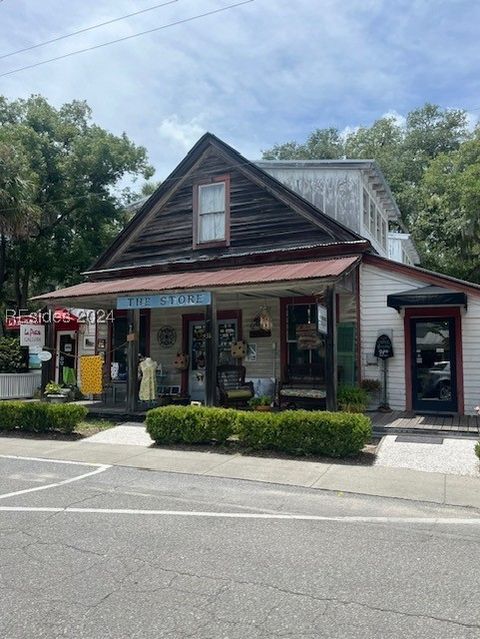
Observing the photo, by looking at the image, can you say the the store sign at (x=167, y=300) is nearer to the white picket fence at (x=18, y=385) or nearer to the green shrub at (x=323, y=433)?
the green shrub at (x=323, y=433)

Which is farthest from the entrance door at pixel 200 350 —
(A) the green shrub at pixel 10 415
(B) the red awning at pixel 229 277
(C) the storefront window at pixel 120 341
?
(A) the green shrub at pixel 10 415

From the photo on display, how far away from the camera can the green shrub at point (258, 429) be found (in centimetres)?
952

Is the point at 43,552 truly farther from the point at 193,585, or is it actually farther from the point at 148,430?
the point at 148,430

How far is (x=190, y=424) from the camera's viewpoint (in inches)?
403

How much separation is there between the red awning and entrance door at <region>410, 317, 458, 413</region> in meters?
2.43

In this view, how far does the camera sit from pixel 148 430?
10703 mm

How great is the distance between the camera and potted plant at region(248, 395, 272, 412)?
41.8 ft

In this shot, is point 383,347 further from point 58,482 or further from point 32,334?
point 32,334

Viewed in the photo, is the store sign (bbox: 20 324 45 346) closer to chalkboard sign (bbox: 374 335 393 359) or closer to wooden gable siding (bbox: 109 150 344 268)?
wooden gable siding (bbox: 109 150 344 268)

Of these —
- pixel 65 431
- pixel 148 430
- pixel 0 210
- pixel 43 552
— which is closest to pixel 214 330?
pixel 148 430

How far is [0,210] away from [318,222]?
11.0m

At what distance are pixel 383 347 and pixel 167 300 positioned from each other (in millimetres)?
5357

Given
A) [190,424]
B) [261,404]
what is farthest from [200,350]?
[190,424]

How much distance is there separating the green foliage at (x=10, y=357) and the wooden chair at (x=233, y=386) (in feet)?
28.0
